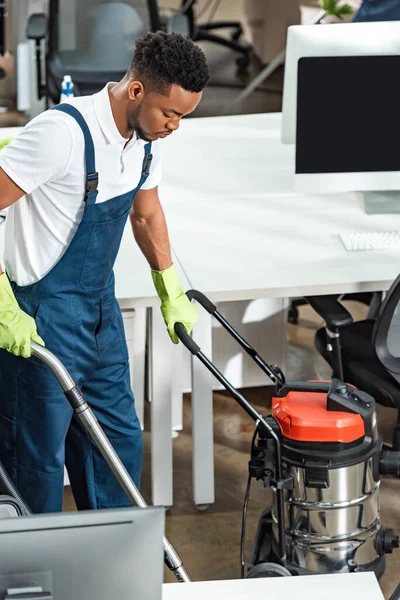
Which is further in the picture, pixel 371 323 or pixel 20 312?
pixel 371 323

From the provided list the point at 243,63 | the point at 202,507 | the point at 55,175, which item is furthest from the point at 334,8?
the point at 243,63

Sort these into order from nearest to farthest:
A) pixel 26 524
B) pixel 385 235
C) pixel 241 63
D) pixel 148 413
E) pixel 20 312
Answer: pixel 26 524, pixel 20 312, pixel 385 235, pixel 148 413, pixel 241 63

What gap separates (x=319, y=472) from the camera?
2541mm

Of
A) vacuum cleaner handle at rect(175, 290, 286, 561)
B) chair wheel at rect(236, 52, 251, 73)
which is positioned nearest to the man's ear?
vacuum cleaner handle at rect(175, 290, 286, 561)

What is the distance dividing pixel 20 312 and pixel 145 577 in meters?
1.05

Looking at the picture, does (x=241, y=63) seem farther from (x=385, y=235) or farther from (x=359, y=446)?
(x=359, y=446)

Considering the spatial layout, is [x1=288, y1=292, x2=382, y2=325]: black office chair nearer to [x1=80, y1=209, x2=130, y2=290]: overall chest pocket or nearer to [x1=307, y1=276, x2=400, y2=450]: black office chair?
[x1=307, y1=276, x2=400, y2=450]: black office chair

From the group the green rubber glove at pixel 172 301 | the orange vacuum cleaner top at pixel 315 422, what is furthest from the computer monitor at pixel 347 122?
the orange vacuum cleaner top at pixel 315 422

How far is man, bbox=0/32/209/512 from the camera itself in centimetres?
222

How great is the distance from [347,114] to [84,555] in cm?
222

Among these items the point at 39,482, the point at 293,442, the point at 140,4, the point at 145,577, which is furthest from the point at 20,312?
the point at 140,4

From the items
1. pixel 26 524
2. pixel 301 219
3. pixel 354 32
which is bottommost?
pixel 301 219

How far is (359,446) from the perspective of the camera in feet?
8.36

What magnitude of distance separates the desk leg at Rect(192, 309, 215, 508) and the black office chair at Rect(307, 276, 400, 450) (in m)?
0.34
